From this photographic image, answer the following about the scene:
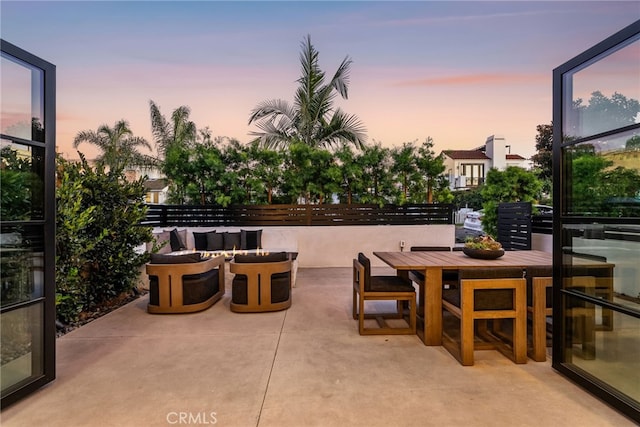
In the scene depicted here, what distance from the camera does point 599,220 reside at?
91.0 inches

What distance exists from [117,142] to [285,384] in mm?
11530

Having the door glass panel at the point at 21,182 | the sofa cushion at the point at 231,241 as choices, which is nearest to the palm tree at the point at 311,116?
the sofa cushion at the point at 231,241

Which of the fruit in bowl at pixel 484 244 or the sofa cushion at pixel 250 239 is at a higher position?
the fruit in bowl at pixel 484 244

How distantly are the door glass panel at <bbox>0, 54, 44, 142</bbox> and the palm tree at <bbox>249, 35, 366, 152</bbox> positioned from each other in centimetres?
703

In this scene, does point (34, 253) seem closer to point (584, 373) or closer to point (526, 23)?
point (584, 373)

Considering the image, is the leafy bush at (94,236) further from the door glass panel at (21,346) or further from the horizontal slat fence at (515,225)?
the horizontal slat fence at (515,225)

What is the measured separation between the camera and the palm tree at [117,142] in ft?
35.6

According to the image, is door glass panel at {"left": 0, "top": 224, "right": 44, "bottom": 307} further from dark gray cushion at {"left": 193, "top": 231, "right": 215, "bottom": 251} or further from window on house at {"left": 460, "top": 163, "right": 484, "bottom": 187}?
window on house at {"left": 460, "top": 163, "right": 484, "bottom": 187}

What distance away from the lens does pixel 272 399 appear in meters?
2.21

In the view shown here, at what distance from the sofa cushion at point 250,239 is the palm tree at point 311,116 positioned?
2885 millimetres

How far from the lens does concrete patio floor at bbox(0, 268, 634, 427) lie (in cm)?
200

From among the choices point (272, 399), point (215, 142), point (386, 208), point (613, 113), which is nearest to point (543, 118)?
point (386, 208)

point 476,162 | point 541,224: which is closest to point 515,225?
point 541,224

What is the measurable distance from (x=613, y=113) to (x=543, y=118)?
324 inches
